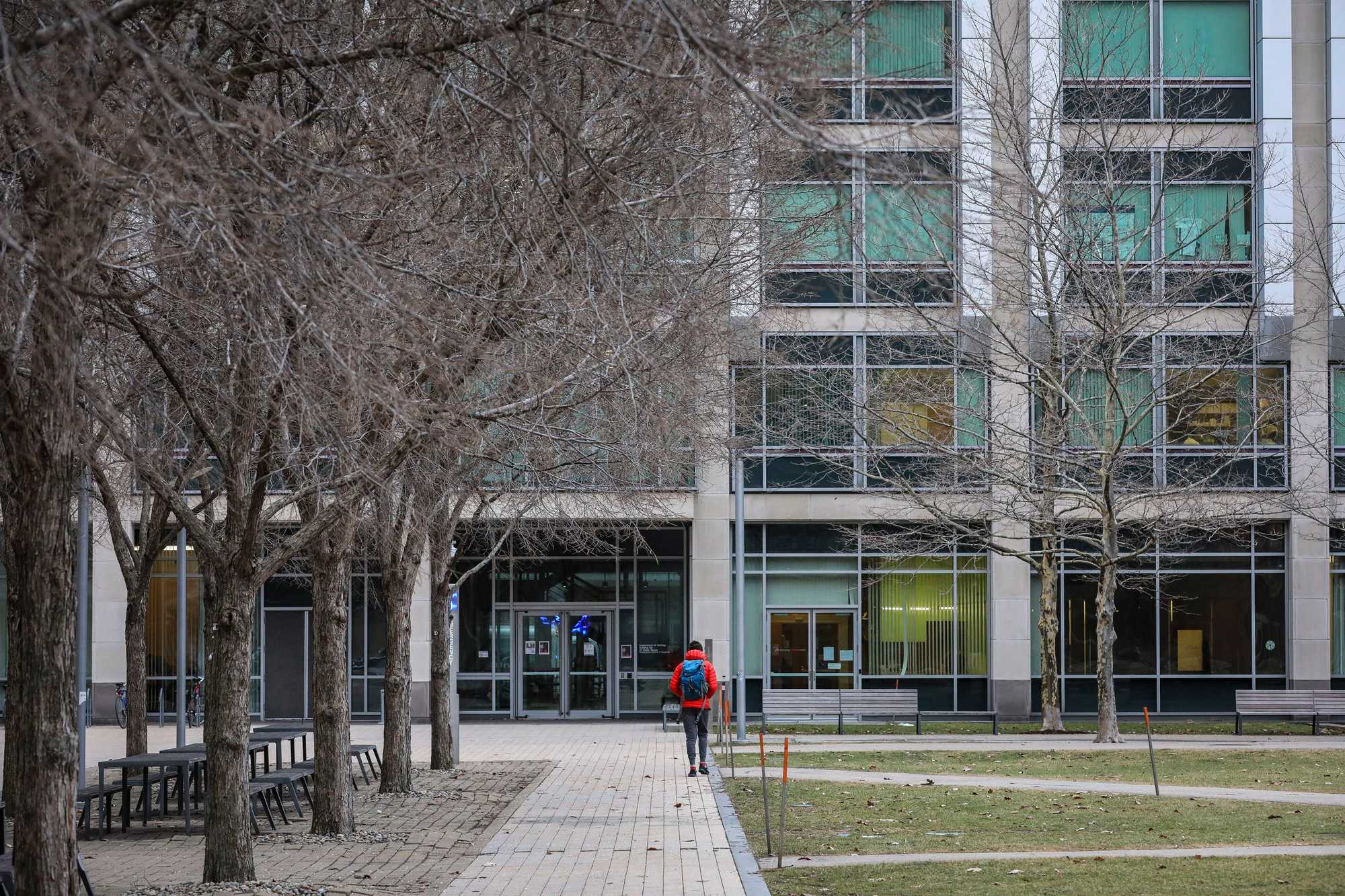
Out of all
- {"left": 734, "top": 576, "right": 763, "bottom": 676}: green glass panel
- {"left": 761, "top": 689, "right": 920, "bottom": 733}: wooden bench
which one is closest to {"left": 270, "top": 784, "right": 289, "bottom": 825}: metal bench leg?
{"left": 761, "top": 689, "right": 920, "bottom": 733}: wooden bench

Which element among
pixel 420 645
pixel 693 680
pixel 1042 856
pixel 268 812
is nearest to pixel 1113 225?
pixel 693 680

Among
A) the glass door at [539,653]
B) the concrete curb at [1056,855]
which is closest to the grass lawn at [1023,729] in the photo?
the glass door at [539,653]

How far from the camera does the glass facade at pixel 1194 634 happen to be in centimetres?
3528

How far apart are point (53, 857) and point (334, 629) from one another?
7.07m

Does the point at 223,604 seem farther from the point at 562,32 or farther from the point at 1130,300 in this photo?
the point at 1130,300

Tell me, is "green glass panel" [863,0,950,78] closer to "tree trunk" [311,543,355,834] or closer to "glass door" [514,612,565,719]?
"glass door" [514,612,565,719]

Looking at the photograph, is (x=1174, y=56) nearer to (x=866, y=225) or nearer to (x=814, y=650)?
(x=814, y=650)

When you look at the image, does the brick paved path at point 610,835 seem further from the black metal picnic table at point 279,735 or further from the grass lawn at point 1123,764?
the black metal picnic table at point 279,735

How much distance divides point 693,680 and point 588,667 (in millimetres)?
15731

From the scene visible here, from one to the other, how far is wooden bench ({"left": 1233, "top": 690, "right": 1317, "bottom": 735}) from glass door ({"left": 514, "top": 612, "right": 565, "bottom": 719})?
15.1 meters

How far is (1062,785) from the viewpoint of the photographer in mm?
20125

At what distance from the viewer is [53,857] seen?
8586mm

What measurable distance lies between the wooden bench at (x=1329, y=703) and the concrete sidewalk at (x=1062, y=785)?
13.1 m

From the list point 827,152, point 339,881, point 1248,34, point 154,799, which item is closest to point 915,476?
point 1248,34
